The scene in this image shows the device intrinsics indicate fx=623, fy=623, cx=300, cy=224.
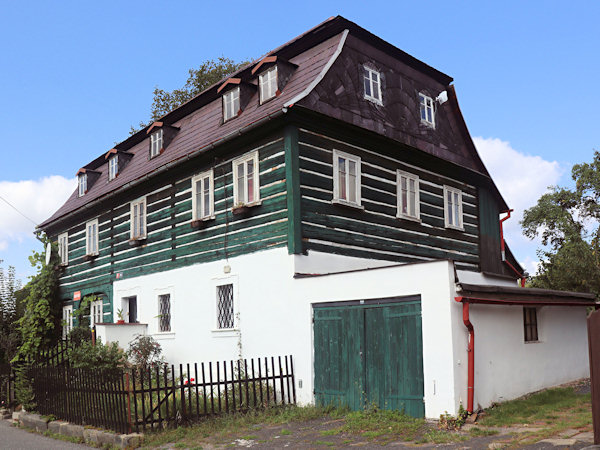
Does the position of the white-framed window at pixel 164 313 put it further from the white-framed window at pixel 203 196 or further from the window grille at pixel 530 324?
the window grille at pixel 530 324

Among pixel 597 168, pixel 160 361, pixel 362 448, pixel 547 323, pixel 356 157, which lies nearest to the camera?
pixel 362 448

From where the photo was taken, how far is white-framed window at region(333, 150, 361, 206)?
51.7ft

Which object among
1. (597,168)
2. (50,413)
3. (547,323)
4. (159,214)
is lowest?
(50,413)

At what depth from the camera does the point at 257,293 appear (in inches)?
597

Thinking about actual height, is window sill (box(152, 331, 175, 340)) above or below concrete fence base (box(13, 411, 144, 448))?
above

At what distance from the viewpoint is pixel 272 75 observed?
55.0 feet

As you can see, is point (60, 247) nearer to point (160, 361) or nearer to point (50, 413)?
point (160, 361)

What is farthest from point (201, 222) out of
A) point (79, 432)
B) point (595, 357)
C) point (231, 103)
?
point (595, 357)

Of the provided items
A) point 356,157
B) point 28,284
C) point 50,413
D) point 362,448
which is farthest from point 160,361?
point 28,284

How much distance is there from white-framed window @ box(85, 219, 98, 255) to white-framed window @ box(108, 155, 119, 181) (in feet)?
6.19

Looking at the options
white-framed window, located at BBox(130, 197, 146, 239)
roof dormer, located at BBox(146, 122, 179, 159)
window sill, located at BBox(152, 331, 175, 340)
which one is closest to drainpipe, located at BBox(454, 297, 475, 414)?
window sill, located at BBox(152, 331, 175, 340)

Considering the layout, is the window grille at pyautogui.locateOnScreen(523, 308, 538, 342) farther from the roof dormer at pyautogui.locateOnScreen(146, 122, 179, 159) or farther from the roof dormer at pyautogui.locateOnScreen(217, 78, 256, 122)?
the roof dormer at pyautogui.locateOnScreen(146, 122, 179, 159)

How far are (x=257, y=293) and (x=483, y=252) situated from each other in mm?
9874

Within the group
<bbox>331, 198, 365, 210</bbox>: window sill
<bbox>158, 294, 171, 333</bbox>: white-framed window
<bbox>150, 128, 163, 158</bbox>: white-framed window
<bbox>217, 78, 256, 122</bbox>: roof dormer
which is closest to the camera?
<bbox>331, 198, 365, 210</bbox>: window sill
